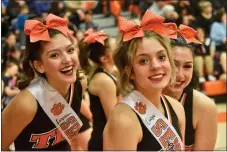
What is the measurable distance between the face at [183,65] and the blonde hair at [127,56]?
27 cm

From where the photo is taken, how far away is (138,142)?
1.83 meters

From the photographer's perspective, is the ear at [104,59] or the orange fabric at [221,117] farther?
the orange fabric at [221,117]

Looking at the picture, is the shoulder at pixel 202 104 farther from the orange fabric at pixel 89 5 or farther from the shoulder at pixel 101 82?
the orange fabric at pixel 89 5

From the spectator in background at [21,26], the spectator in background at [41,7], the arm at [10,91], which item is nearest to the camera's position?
the arm at [10,91]

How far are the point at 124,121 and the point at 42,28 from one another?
2.56 ft

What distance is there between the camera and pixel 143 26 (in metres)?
1.94

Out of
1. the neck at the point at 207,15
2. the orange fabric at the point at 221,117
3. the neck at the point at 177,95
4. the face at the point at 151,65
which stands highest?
the face at the point at 151,65

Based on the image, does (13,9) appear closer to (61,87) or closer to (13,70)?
(13,70)

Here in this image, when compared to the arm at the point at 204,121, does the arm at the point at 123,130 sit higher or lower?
higher

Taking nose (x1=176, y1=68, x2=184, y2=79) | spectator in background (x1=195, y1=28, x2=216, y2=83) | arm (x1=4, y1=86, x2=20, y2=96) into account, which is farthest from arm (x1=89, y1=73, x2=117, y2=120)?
spectator in background (x1=195, y1=28, x2=216, y2=83)

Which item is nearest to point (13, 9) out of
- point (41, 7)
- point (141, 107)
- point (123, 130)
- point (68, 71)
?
point (41, 7)

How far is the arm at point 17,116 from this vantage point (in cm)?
222

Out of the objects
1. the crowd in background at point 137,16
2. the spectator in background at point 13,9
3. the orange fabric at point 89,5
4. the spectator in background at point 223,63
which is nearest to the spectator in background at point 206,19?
the crowd in background at point 137,16

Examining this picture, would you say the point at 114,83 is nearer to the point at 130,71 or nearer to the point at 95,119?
the point at 95,119
